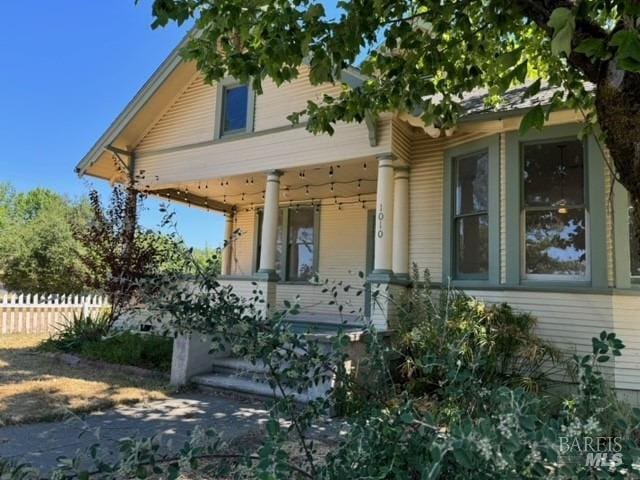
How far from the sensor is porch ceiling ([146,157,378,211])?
357 inches

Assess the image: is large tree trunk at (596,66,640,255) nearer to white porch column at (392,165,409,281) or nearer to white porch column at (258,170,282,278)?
white porch column at (392,165,409,281)

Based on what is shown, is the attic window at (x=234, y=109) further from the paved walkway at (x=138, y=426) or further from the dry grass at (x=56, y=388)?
the paved walkway at (x=138, y=426)

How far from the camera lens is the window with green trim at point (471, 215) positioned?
23.6ft

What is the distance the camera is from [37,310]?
40.4 feet

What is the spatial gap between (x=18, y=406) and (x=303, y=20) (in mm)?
5371

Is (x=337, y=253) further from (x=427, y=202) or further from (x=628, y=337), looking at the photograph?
(x=628, y=337)

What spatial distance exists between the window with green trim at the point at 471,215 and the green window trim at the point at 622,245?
1681 mm

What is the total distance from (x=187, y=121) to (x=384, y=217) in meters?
5.20

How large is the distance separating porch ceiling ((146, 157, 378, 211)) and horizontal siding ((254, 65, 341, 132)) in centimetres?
99

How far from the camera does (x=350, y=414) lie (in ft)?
8.41

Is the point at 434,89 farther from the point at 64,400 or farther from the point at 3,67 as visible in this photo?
the point at 3,67

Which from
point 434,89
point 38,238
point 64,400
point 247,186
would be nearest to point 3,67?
point 38,238

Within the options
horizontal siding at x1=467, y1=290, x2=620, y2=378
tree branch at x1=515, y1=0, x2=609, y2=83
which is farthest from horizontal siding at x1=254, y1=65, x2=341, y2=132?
tree branch at x1=515, y1=0, x2=609, y2=83

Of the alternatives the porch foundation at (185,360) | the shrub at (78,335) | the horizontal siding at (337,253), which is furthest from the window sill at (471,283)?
the shrub at (78,335)
